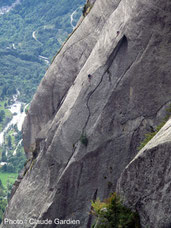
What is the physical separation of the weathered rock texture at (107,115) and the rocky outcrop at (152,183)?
6870 millimetres

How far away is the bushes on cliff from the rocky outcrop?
373 millimetres

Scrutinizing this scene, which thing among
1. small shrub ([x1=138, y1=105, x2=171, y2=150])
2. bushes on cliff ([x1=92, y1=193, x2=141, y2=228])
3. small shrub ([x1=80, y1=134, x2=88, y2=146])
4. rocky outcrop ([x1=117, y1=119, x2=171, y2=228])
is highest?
small shrub ([x1=138, y1=105, x2=171, y2=150])

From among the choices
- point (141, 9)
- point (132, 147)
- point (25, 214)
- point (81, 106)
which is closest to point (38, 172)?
point (25, 214)

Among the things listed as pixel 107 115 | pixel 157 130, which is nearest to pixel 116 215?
pixel 157 130

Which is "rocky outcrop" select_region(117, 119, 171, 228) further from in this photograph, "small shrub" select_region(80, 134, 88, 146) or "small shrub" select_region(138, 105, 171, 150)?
"small shrub" select_region(80, 134, 88, 146)

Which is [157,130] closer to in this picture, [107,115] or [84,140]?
[107,115]

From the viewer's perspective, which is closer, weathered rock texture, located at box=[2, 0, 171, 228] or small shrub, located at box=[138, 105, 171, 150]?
small shrub, located at box=[138, 105, 171, 150]

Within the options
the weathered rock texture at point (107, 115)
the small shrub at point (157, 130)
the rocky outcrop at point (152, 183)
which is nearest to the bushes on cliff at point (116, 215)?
the rocky outcrop at point (152, 183)

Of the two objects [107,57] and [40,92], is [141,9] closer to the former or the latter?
[107,57]

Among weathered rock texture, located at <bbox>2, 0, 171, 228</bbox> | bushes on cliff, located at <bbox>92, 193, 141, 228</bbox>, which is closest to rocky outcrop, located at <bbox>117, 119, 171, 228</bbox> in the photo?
bushes on cliff, located at <bbox>92, 193, 141, 228</bbox>

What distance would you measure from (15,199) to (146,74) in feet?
52.7

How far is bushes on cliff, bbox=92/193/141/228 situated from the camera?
2231cm

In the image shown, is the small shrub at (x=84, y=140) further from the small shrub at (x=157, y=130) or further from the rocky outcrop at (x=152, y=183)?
the rocky outcrop at (x=152, y=183)

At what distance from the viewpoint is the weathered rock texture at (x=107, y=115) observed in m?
29.9
